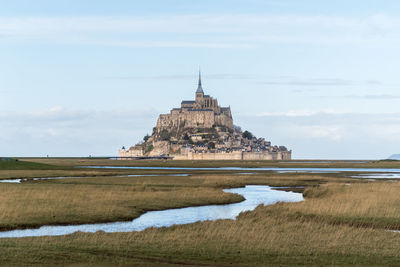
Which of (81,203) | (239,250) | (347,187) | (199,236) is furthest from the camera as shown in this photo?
(347,187)

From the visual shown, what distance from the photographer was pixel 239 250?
67.6 ft

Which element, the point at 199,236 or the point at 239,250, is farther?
the point at 199,236

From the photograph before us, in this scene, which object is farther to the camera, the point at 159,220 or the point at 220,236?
the point at 159,220

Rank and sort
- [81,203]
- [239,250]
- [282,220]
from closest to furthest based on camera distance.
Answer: [239,250], [282,220], [81,203]

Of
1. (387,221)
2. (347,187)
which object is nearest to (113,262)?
(387,221)

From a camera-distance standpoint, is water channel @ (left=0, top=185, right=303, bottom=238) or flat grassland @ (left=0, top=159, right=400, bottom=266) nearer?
flat grassland @ (left=0, top=159, right=400, bottom=266)

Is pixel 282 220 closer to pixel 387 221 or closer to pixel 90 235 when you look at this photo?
pixel 387 221

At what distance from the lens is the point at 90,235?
23578mm

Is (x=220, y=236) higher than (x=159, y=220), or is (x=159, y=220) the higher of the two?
(x=220, y=236)

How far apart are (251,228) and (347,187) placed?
23.3 metres

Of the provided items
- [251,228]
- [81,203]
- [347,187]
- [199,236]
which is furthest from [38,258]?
[347,187]

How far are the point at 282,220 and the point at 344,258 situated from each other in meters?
8.18

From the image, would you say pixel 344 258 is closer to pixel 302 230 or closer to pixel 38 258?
pixel 302 230

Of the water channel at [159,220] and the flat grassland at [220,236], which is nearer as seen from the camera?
the flat grassland at [220,236]
